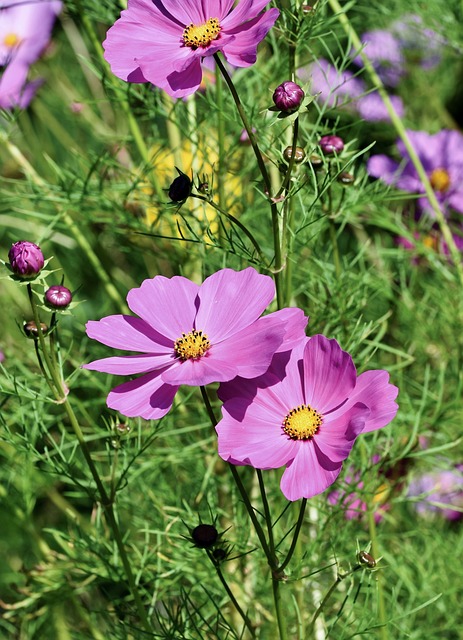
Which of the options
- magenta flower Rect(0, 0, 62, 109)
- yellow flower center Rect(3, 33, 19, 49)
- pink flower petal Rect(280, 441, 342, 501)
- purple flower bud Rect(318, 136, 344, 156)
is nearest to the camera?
pink flower petal Rect(280, 441, 342, 501)

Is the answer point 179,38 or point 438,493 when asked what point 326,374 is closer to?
point 179,38

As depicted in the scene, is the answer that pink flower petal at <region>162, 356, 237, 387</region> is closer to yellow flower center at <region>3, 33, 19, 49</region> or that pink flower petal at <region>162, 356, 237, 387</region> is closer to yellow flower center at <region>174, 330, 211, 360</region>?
yellow flower center at <region>174, 330, 211, 360</region>

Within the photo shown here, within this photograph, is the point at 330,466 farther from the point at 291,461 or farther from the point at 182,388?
the point at 182,388

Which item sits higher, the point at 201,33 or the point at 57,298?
the point at 201,33

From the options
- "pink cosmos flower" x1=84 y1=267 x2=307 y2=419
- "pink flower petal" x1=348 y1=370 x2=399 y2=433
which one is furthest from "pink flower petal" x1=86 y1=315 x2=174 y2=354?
"pink flower petal" x1=348 y1=370 x2=399 y2=433

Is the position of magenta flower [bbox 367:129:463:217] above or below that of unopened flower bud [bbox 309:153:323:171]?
below

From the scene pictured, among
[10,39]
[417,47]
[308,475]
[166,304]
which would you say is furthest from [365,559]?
[10,39]
